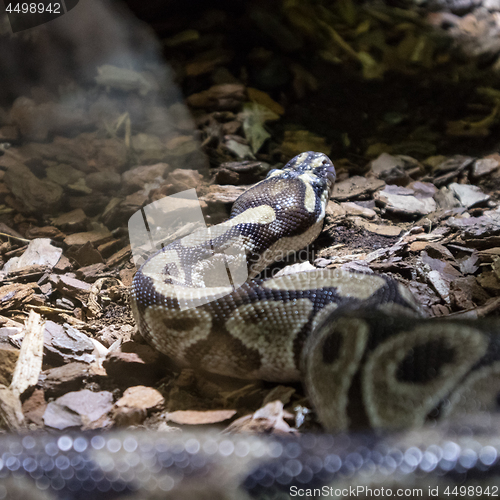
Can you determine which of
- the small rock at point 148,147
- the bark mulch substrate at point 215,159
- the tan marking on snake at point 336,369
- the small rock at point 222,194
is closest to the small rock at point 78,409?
the bark mulch substrate at point 215,159

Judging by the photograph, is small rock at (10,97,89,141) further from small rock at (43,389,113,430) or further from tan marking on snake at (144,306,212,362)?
small rock at (43,389,113,430)

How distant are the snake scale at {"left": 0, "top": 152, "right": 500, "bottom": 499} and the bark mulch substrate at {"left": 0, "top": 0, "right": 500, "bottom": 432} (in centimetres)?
24

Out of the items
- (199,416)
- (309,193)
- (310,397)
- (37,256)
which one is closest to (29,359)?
(199,416)

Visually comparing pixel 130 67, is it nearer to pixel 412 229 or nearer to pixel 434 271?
pixel 412 229

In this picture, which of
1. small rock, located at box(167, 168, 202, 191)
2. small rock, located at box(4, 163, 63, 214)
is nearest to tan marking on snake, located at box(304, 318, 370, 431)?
small rock, located at box(167, 168, 202, 191)

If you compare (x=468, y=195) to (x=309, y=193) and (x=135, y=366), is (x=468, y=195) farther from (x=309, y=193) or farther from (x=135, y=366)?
(x=135, y=366)

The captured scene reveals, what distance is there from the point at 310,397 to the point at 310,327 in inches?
15.4

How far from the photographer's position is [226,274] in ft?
10.1

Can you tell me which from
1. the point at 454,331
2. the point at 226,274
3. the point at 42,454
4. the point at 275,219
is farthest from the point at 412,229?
the point at 42,454

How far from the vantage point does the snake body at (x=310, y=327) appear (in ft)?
4.97

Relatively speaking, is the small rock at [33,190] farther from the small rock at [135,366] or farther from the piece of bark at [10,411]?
the piece of bark at [10,411]

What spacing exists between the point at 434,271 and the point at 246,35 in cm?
388

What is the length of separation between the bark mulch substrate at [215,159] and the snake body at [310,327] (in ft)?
0.62

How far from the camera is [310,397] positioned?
2.00 m
